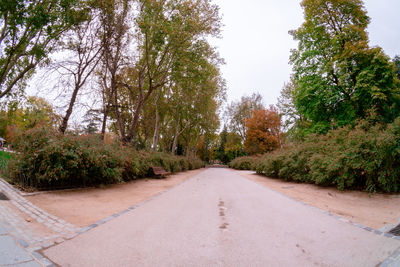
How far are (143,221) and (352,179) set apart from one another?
7.19 m

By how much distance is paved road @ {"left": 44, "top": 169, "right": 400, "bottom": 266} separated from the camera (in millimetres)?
2406

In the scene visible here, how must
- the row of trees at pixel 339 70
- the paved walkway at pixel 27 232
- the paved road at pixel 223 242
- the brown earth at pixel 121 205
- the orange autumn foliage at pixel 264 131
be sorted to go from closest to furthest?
1. the paved walkway at pixel 27 232
2. the paved road at pixel 223 242
3. the brown earth at pixel 121 205
4. the row of trees at pixel 339 70
5. the orange autumn foliage at pixel 264 131

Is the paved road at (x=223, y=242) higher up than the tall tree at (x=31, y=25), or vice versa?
the tall tree at (x=31, y=25)

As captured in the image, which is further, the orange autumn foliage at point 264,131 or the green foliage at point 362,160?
the orange autumn foliage at point 264,131

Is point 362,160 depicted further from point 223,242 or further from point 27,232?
point 27,232

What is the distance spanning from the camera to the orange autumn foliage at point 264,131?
28.5 m

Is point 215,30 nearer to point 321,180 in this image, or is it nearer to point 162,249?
point 321,180

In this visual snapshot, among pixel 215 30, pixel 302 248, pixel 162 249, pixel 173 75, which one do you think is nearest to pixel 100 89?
pixel 173 75

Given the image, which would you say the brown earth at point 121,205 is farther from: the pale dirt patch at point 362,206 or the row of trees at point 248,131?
the row of trees at point 248,131

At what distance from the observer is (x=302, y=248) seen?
2.78 m

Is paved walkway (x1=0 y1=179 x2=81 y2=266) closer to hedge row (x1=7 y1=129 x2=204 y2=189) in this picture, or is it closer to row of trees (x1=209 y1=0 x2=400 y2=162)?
hedge row (x1=7 y1=129 x2=204 y2=189)

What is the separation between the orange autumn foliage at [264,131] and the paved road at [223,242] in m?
25.0

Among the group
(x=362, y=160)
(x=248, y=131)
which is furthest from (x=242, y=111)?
(x=362, y=160)

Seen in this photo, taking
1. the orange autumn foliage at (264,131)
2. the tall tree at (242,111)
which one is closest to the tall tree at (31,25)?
the orange autumn foliage at (264,131)
